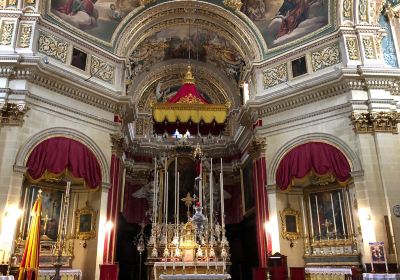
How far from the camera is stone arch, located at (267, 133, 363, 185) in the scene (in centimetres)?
1035

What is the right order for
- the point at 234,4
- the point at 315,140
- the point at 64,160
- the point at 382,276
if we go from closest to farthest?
1. the point at 382,276
2. the point at 64,160
3. the point at 315,140
4. the point at 234,4

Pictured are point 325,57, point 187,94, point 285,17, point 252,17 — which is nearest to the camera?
point 187,94

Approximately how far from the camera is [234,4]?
1331 centimetres

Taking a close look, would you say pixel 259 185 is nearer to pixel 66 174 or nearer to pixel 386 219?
pixel 386 219

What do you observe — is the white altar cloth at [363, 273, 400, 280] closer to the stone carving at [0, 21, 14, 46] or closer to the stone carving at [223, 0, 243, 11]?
the stone carving at [223, 0, 243, 11]

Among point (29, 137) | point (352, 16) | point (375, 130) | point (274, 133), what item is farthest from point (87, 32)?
point (375, 130)

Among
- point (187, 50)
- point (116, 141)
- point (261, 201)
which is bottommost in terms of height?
point (261, 201)

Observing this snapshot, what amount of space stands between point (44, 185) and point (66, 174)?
83 cm

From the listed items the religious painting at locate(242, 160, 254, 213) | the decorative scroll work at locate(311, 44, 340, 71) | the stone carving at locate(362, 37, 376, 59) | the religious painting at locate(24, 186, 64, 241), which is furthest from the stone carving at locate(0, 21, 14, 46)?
the stone carving at locate(362, 37, 376, 59)

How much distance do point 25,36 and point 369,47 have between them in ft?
34.1

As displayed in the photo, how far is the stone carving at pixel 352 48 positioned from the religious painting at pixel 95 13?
7.28 m

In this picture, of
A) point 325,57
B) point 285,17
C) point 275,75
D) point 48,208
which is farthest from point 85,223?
point 285,17

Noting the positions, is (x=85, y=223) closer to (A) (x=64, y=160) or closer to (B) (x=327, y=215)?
(A) (x=64, y=160)

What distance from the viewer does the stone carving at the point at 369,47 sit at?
11289 millimetres
